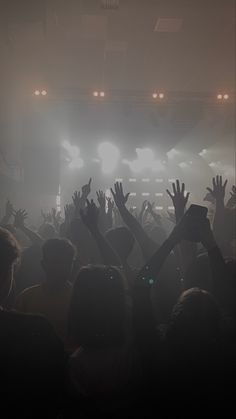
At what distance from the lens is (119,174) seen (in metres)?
22.3

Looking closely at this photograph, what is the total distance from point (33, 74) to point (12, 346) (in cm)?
1076

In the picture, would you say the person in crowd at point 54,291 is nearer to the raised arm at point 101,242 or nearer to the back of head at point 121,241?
the raised arm at point 101,242

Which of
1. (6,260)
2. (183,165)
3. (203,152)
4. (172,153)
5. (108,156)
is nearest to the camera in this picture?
(6,260)

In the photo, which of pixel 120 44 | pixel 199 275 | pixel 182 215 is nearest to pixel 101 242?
pixel 182 215

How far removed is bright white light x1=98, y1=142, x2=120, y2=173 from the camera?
1881 cm

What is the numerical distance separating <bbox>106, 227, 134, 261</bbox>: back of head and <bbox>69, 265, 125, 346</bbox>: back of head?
138 centimetres

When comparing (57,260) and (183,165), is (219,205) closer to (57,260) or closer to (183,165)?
(57,260)

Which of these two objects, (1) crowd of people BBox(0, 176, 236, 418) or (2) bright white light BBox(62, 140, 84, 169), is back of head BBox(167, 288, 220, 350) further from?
(2) bright white light BBox(62, 140, 84, 169)

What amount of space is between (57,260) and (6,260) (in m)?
0.75

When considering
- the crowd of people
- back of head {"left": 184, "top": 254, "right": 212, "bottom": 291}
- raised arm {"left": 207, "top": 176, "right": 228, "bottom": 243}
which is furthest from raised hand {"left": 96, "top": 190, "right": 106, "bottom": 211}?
the crowd of people

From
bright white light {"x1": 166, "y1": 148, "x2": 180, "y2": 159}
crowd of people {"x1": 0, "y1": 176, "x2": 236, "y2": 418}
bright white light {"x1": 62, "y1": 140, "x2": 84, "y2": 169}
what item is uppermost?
bright white light {"x1": 166, "y1": 148, "x2": 180, "y2": 159}

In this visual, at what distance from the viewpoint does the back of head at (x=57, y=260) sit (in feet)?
8.33

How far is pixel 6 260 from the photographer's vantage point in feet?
5.95

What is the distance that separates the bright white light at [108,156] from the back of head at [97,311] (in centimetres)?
1643
